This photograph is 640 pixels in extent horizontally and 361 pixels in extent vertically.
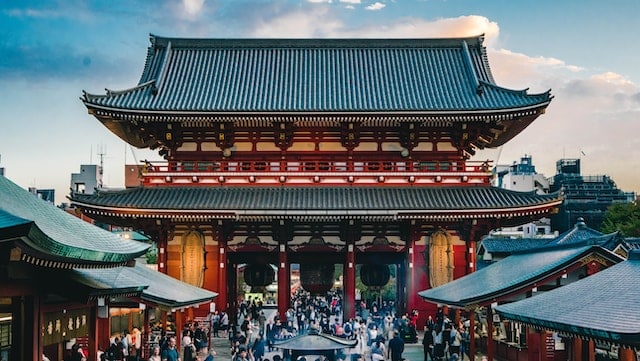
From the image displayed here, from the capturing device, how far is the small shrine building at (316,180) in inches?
1482

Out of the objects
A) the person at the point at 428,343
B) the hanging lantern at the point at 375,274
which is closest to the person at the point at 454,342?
the person at the point at 428,343

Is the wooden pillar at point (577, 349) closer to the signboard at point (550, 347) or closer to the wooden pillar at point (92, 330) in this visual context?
the signboard at point (550, 347)

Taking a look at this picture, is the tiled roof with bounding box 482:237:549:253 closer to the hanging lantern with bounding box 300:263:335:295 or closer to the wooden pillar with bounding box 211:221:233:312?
the hanging lantern with bounding box 300:263:335:295

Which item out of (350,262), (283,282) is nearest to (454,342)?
(350,262)

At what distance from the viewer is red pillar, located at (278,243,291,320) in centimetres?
3825

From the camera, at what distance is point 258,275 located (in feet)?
139

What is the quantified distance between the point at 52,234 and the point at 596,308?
11606 mm

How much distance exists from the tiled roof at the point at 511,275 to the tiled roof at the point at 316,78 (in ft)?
35.8

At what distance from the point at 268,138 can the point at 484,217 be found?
12331 mm

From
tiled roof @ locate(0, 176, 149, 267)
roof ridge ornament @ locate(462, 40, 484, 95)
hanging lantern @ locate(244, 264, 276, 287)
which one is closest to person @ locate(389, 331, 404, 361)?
tiled roof @ locate(0, 176, 149, 267)

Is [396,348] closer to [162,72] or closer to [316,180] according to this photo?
[316,180]

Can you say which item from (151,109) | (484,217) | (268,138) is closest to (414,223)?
(484,217)

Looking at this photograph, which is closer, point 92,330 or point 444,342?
point 92,330

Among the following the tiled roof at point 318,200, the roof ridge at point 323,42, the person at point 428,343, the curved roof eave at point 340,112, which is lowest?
the person at point 428,343
